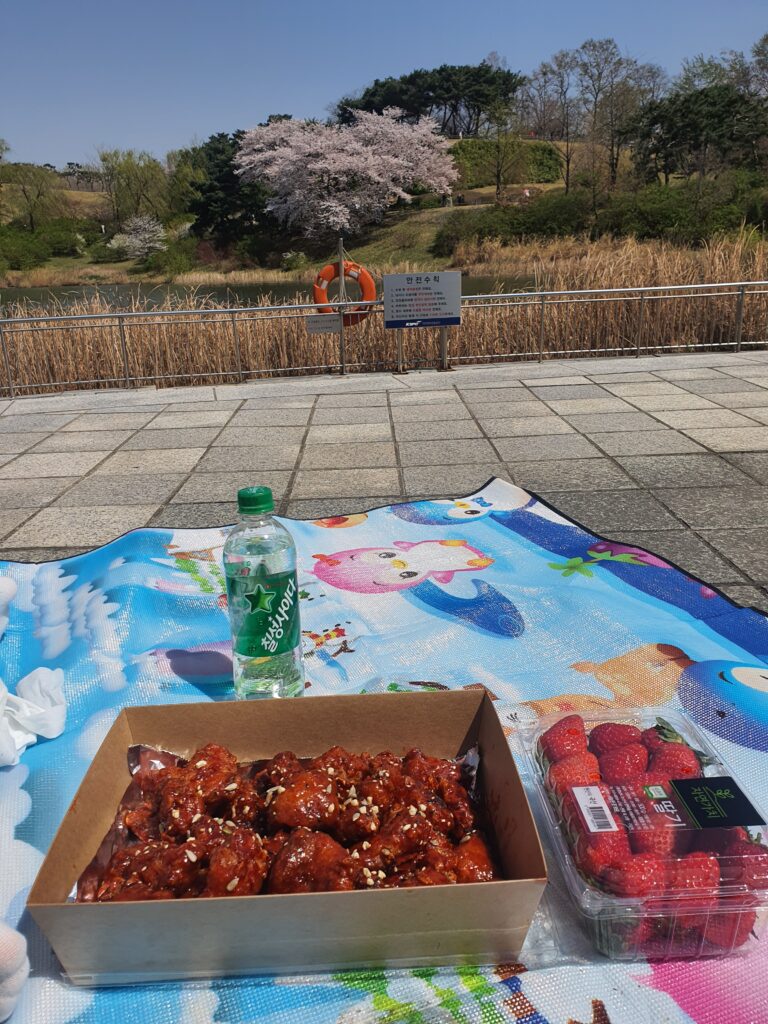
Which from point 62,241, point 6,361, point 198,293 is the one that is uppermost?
point 62,241

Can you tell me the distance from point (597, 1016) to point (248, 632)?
1.17 metres

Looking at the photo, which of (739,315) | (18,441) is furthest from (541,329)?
(18,441)

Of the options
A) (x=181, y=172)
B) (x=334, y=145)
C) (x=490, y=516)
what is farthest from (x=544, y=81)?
(x=490, y=516)

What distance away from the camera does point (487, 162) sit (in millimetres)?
54438

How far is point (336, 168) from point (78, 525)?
147 feet

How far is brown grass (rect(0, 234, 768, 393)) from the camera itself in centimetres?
1002

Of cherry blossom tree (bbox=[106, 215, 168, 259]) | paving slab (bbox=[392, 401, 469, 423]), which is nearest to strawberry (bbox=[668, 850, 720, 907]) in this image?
paving slab (bbox=[392, 401, 469, 423])

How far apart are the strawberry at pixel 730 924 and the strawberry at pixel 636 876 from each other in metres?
0.12

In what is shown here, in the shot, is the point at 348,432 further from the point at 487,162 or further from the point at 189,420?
the point at 487,162

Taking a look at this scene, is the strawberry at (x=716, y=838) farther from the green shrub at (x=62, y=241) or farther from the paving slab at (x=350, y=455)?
the green shrub at (x=62, y=241)

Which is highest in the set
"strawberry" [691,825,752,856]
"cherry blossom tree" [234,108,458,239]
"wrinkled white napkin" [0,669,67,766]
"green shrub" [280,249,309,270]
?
"cherry blossom tree" [234,108,458,239]

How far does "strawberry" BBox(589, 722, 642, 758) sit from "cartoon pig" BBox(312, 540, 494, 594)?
1.48m

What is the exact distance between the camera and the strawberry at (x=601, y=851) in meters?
Result: 1.39

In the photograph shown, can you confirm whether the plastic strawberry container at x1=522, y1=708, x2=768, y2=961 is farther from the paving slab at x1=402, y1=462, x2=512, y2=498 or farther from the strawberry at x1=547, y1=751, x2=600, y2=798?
the paving slab at x1=402, y1=462, x2=512, y2=498
